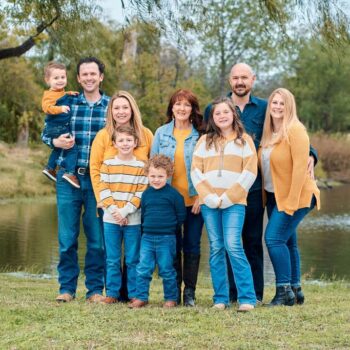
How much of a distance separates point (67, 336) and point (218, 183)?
5.31 ft

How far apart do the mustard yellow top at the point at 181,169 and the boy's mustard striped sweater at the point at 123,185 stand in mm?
241

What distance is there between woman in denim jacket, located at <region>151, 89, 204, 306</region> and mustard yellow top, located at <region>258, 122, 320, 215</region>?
60 centimetres

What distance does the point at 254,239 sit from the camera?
5992 mm

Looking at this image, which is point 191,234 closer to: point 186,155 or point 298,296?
point 186,155

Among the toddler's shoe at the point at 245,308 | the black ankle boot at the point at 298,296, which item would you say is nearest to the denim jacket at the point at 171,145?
the toddler's shoe at the point at 245,308

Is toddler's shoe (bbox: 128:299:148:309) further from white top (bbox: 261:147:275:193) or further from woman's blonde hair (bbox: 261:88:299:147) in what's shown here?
woman's blonde hair (bbox: 261:88:299:147)

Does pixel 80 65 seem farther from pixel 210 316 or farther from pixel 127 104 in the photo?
pixel 210 316

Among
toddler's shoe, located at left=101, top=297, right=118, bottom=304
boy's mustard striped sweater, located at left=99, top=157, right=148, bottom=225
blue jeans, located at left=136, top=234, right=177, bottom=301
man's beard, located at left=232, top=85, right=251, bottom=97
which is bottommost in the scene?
toddler's shoe, located at left=101, top=297, right=118, bottom=304

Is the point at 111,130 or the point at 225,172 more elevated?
the point at 111,130

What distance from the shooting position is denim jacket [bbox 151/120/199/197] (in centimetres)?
586

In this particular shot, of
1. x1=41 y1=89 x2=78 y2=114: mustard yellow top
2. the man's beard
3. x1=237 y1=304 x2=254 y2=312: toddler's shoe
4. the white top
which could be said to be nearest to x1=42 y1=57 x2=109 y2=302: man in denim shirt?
x1=41 y1=89 x2=78 y2=114: mustard yellow top

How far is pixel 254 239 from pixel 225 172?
67 cm

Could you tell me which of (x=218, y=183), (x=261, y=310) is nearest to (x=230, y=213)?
(x=218, y=183)

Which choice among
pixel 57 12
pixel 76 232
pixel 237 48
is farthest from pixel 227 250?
pixel 237 48
